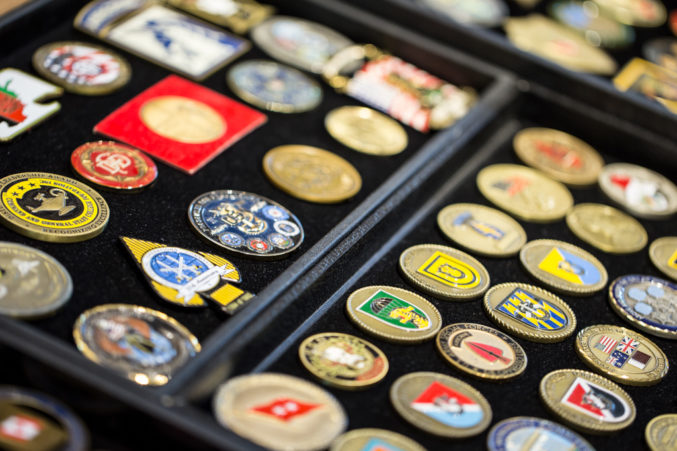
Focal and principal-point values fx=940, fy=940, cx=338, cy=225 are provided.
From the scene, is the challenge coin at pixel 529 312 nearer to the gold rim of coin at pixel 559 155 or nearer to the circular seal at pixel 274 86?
the gold rim of coin at pixel 559 155

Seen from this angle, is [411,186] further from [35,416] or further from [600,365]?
[35,416]

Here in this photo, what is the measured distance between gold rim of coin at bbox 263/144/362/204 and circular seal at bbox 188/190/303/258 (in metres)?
0.08

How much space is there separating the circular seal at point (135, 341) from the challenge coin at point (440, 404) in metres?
0.38

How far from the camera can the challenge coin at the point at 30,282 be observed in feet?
5.23

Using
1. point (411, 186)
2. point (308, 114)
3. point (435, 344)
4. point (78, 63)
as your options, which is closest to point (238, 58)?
point (308, 114)

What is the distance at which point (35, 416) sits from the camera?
56.2 inches

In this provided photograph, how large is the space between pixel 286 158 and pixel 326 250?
1.27 feet

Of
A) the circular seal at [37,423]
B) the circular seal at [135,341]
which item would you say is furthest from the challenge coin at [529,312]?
the circular seal at [37,423]

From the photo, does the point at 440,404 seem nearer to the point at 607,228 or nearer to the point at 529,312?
the point at 529,312

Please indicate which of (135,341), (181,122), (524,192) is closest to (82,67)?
(181,122)

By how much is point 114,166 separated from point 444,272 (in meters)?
0.74

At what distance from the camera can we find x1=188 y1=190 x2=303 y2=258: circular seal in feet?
6.24

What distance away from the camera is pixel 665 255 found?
226cm

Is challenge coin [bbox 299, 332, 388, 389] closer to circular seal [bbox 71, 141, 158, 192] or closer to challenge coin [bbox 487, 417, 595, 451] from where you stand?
challenge coin [bbox 487, 417, 595, 451]
